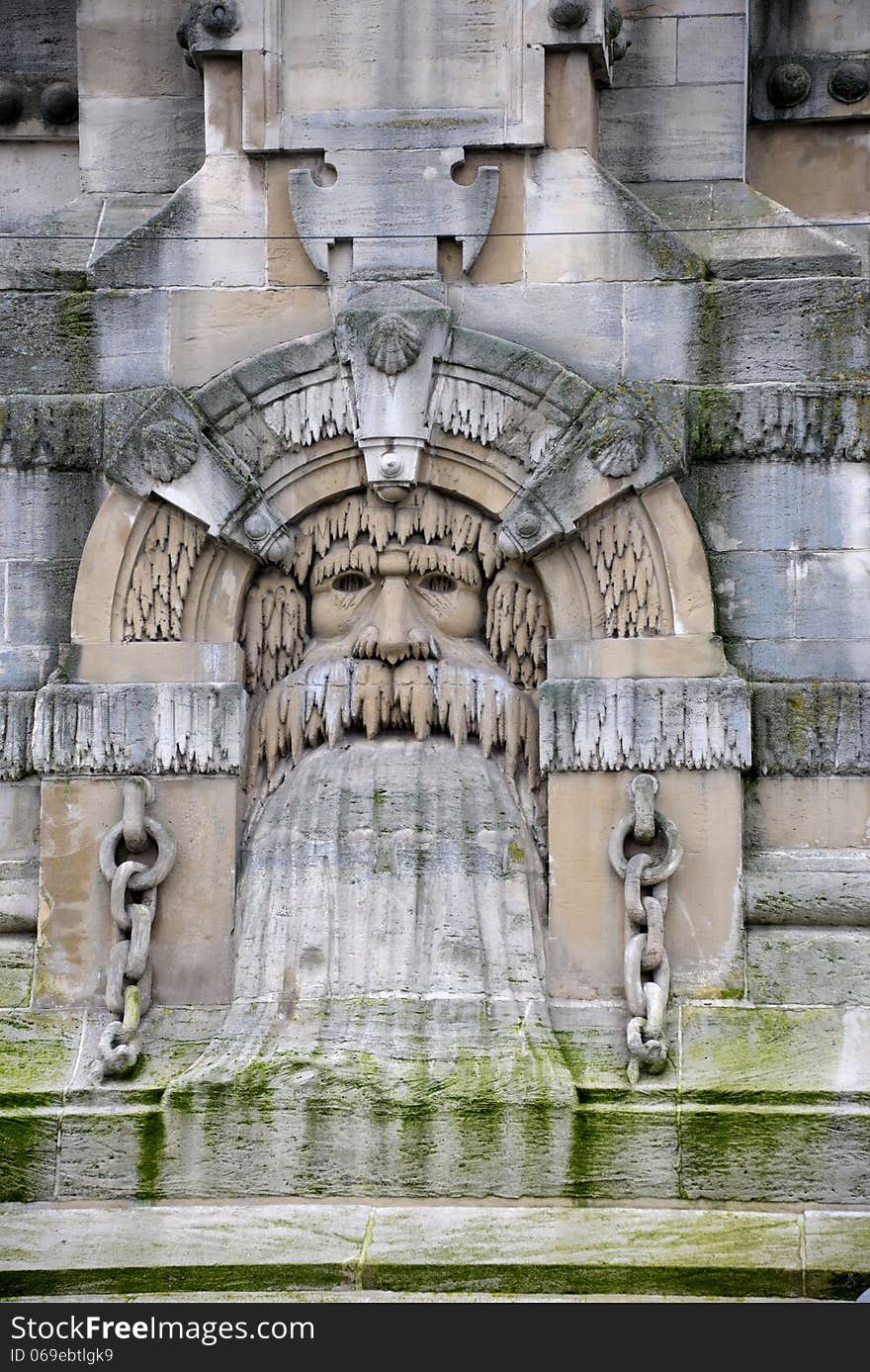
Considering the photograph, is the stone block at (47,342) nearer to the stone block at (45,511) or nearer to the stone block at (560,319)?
the stone block at (45,511)

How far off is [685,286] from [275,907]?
417 centimetres

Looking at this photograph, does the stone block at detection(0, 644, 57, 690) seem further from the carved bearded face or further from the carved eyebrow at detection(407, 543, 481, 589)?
the carved eyebrow at detection(407, 543, 481, 589)

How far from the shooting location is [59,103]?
19734mm

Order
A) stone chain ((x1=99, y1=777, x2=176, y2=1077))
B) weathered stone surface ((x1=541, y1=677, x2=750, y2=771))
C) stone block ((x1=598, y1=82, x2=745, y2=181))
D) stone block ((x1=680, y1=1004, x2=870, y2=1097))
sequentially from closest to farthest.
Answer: stone block ((x1=680, y1=1004, x2=870, y2=1097)), stone chain ((x1=99, y1=777, x2=176, y2=1077)), weathered stone surface ((x1=541, y1=677, x2=750, y2=771)), stone block ((x1=598, y1=82, x2=745, y2=181))

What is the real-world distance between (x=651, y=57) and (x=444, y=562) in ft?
11.2

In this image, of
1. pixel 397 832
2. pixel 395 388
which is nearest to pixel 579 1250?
pixel 397 832

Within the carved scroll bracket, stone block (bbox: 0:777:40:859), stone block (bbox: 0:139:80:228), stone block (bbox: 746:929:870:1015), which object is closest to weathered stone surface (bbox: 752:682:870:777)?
stone block (bbox: 746:929:870:1015)

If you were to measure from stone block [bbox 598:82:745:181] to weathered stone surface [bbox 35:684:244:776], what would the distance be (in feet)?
13.3

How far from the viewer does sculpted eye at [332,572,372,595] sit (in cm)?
1797

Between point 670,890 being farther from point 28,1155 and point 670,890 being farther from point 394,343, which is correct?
point 28,1155

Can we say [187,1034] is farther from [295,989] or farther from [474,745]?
[474,745]

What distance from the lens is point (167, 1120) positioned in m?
16.3

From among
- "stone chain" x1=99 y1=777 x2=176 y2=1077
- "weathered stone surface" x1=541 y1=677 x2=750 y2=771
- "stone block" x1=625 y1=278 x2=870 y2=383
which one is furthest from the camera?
"stone block" x1=625 y1=278 x2=870 y2=383

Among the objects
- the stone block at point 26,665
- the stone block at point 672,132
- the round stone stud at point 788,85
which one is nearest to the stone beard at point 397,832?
the stone block at point 26,665
